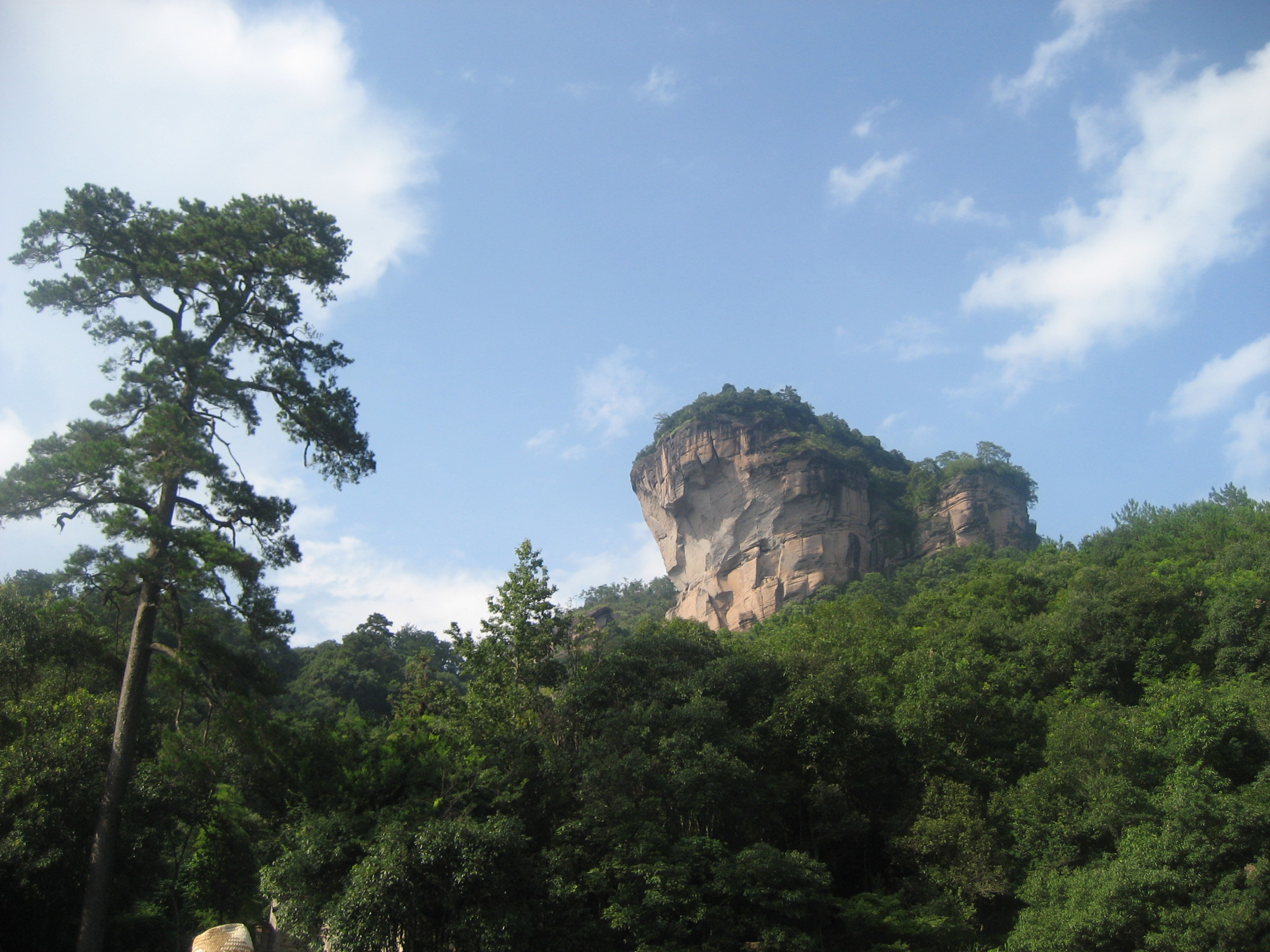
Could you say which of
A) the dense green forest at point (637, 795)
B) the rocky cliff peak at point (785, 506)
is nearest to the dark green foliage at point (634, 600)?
the rocky cliff peak at point (785, 506)

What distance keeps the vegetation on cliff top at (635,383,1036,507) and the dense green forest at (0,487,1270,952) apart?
31.2m

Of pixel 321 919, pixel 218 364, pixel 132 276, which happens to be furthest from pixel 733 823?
pixel 132 276

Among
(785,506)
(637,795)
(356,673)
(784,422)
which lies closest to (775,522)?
(785,506)

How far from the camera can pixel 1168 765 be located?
16188 mm

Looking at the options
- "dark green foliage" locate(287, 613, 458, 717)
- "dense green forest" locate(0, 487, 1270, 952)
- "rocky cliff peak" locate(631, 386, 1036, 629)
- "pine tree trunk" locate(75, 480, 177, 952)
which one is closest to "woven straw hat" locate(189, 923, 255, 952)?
"dense green forest" locate(0, 487, 1270, 952)

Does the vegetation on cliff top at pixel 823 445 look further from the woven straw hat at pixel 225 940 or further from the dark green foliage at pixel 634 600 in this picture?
the woven straw hat at pixel 225 940

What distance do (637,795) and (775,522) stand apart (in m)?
37.0

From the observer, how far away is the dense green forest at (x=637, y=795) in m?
11.9

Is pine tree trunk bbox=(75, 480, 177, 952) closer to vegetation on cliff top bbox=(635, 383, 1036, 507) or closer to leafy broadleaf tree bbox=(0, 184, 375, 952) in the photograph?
leafy broadleaf tree bbox=(0, 184, 375, 952)

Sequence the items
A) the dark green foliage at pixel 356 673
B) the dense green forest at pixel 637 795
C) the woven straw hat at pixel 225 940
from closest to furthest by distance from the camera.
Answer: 1. the woven straw hat at pixel 225 940
2. the dense green forest at pixel 637 795
3. the dark green foliage at pixel 356 673

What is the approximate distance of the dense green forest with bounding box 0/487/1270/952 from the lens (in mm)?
11930

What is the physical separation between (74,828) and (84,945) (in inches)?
62.3

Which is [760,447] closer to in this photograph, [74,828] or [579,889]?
[579,889]

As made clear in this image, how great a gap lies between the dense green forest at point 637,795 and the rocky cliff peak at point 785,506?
92.3ft
